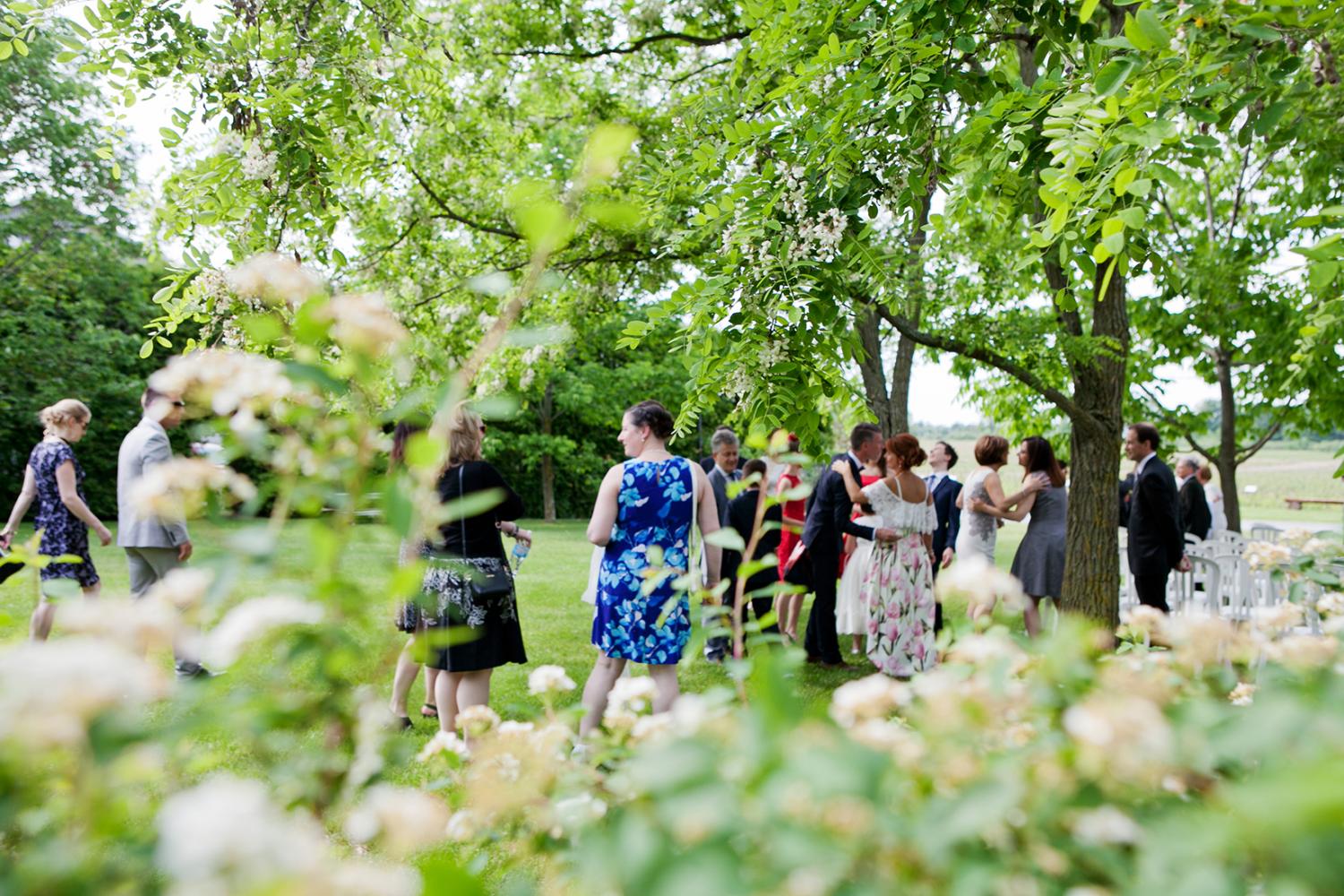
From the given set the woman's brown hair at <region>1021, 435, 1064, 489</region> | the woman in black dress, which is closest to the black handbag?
the woman in black dress

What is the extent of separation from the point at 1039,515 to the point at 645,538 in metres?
3.96

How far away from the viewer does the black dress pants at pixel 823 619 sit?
718 centimetres

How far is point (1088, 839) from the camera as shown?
2.43ft

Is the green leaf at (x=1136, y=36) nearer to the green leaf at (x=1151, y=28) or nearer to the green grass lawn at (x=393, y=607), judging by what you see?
the green leaf at (x=1151, y=28)

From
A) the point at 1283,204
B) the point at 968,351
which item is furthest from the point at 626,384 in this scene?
the point at 968,351

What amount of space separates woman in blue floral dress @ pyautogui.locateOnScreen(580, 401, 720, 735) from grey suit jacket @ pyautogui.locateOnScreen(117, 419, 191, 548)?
2664mm

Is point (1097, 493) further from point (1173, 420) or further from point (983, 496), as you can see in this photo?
point (1173, 420)

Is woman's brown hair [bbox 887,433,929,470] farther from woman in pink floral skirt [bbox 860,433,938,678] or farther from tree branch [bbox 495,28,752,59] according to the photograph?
tree branch [bbox 495,28,752,59]

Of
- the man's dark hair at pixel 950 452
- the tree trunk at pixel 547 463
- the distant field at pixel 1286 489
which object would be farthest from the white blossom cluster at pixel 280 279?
the tree trunk at pixel 547 463

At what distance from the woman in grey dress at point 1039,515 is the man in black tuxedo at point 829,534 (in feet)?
3.35

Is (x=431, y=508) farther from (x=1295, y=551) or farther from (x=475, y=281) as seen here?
(x=1295, y=551)

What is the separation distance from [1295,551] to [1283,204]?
9800 millimetres

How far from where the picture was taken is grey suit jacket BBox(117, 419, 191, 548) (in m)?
5.27

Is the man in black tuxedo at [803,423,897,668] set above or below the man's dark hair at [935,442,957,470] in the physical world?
below
